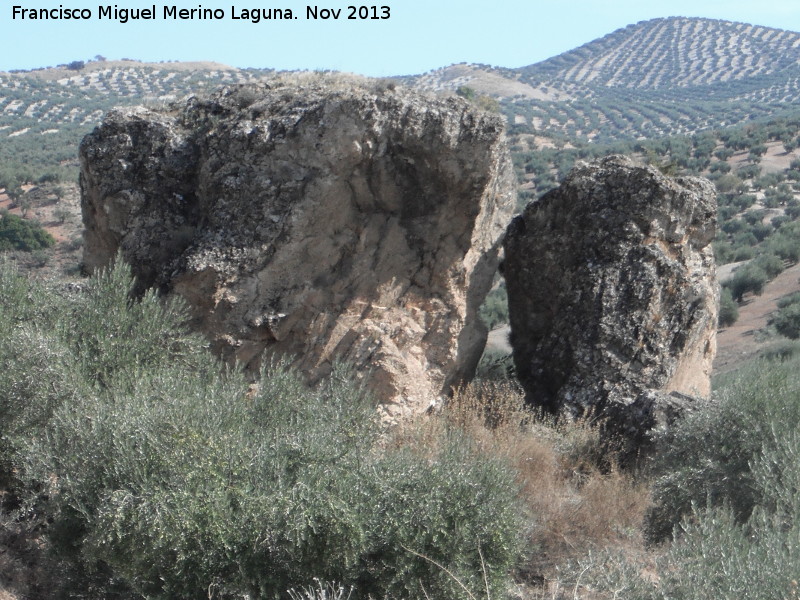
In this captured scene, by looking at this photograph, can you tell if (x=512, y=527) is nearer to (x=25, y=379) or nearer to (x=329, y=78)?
(x=25, y=379)

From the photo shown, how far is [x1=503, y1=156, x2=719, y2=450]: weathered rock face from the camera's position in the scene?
8.52 m

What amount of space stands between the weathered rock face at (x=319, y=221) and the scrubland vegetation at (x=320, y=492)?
1.01 m

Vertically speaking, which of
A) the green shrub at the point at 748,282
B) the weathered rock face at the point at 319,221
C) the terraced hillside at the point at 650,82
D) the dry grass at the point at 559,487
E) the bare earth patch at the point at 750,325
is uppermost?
the terraced hillside at the point at 650,82

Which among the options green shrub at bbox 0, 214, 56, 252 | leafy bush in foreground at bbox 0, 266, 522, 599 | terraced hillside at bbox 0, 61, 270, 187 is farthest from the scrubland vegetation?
terraced hillside at bbox 0, 61, 270, 187

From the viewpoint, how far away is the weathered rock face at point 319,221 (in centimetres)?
805

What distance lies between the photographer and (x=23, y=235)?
1061 inches

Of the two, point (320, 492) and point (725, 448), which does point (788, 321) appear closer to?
point (725, 448)

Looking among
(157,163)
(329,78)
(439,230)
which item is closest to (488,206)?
(439,230)

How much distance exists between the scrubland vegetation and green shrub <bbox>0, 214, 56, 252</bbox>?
20.5 m

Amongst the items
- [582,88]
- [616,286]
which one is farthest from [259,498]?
[582,88]

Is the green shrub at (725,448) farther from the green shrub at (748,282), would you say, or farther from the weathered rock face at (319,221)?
the green shrub at (748,282)

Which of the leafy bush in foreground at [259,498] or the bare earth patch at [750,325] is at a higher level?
the leafy bush in foreground at [259,498]

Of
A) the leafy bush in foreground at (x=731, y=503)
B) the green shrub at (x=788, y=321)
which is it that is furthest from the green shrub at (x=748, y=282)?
the leafy bush in foreground at (x=731, y=503)

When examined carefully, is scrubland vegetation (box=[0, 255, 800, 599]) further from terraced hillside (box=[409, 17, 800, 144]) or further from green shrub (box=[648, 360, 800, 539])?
terraced hillside (box=[409, 17, 800, 144])
